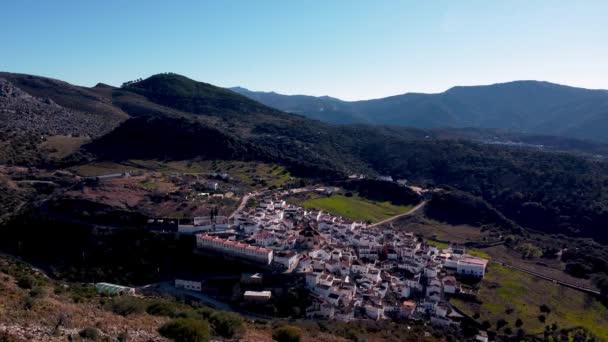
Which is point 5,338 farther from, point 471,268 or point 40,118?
point 40,118

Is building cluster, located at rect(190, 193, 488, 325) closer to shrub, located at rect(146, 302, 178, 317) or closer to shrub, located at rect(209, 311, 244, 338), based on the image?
shrub, located at rect(209, 311, 244, 338)

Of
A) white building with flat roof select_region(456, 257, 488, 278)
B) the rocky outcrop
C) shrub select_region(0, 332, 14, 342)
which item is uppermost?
the rocky outcrop

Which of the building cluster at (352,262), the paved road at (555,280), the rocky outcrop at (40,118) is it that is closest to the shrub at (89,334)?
the building cluster at (352,262)

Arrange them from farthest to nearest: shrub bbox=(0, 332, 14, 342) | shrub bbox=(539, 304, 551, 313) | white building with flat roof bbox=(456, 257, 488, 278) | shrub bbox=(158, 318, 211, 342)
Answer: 1. white building with flat roof bbox=(456, 257, 488, 278)
2. shrub bbox=(539, 304, 551, 313)
3. shrub bbox=(158, 318, 211, 342)
4. shrub bbox=(0, 332, 14, 342)

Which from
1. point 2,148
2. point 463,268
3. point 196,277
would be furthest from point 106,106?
point 463,268

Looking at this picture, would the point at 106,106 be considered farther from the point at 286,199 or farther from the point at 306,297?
the point at 306,297

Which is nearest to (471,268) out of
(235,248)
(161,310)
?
(235,248)

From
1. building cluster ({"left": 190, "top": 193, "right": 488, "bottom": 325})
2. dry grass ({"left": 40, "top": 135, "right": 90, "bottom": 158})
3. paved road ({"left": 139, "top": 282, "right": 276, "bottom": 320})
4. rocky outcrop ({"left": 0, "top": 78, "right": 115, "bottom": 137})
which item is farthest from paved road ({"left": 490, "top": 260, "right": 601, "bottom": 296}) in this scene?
rocky outcrop ({"left": 0, "top": 78, "right": 115, "bottom": 137})
